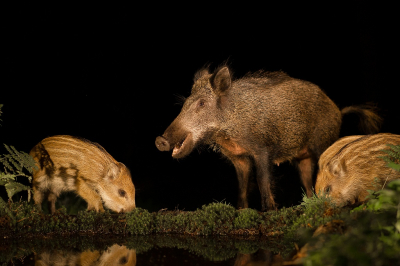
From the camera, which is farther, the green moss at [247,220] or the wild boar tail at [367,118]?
the wild boar tail at [367,118]

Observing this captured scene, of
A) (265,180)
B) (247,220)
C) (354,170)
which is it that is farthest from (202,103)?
(354,170)

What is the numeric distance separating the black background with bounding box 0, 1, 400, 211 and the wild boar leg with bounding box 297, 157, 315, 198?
3.74ft

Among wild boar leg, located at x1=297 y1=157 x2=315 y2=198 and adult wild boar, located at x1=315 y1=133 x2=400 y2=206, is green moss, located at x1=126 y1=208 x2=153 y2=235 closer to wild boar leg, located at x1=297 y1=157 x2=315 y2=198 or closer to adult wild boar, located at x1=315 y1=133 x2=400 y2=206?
adult wild boar, located at x1=315 y1=133 x2=400 y2=206

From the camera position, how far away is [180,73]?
8.95 m

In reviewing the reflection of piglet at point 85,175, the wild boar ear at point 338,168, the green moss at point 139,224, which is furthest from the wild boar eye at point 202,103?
the wild boar ear at point 338,168

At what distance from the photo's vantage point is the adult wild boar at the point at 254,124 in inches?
213

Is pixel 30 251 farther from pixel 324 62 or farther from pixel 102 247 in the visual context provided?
pixel 324 62

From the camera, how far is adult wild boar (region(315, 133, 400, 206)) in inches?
199

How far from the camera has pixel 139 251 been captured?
3959 mm

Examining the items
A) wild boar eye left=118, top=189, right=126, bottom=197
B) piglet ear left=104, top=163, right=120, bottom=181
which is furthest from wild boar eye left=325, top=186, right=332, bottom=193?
piglet ear left=104, top=163, right=120, bottom=181

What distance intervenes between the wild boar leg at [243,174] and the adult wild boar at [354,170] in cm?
91

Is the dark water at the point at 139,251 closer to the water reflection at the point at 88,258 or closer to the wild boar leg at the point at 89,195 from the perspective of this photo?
the water reflection at the point at 88,258

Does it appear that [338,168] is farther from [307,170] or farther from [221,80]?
[221,80]

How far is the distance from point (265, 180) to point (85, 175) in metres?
2.18
